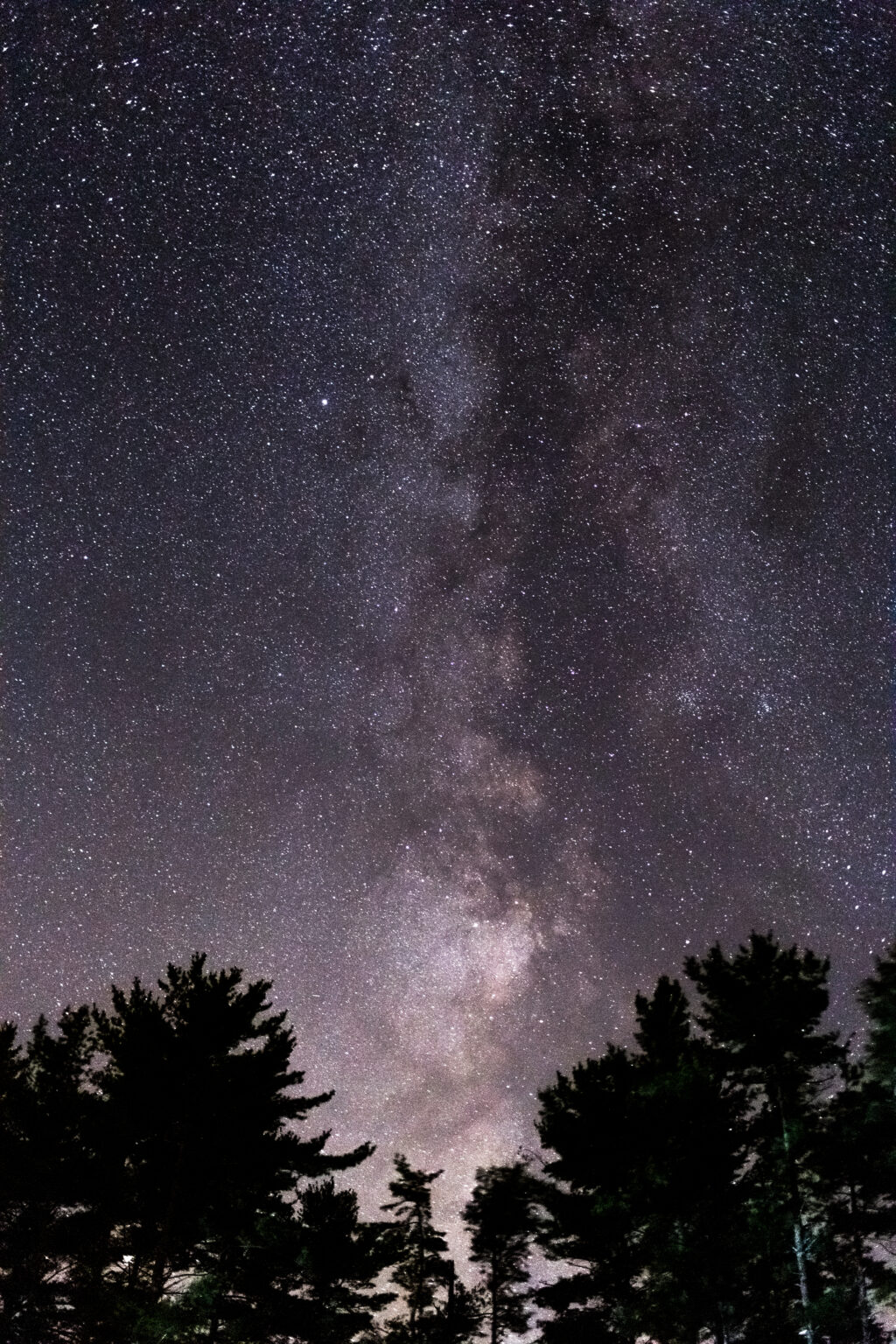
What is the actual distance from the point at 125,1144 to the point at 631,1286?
518 inches

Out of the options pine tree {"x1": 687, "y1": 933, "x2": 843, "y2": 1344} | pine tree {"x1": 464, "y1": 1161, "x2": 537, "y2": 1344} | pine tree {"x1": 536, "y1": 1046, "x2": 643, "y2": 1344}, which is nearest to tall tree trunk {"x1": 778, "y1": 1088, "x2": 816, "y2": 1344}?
pine tree {"x1": 687, "y1": 933, "x2": 843, "y2": 1344}

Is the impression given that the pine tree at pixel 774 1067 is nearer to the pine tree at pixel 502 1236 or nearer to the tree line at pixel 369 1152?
the tree line at pixel 369 1152

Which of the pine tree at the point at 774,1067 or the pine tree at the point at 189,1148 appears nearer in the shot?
the pine tree at the point at 189,1148

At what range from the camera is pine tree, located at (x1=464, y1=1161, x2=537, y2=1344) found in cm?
2814

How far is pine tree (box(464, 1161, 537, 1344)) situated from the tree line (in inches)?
130

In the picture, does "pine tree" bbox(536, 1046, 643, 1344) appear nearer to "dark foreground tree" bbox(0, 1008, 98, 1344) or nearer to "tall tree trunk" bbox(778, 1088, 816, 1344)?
"tall tree trunk" bbox(778, 1088, 816, 1344)

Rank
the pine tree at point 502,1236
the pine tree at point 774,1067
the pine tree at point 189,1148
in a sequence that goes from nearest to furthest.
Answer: the pine tree at point 189,1148, the pine tree at point 774,1067, the pine tree at point 502,1236

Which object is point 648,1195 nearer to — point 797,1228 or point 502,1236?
point 797,1228

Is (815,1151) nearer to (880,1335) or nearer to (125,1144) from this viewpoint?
(880,1335)

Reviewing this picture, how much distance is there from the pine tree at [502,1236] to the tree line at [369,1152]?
10.9 ft

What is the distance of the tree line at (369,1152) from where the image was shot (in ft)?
59.5

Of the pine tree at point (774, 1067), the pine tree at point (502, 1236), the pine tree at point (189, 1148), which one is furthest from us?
the pine tree at point (502, 1236)

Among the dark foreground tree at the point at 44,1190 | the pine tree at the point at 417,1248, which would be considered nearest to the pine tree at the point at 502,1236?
the pine tree at the point at 417,1248

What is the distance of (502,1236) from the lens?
29.0 meters
